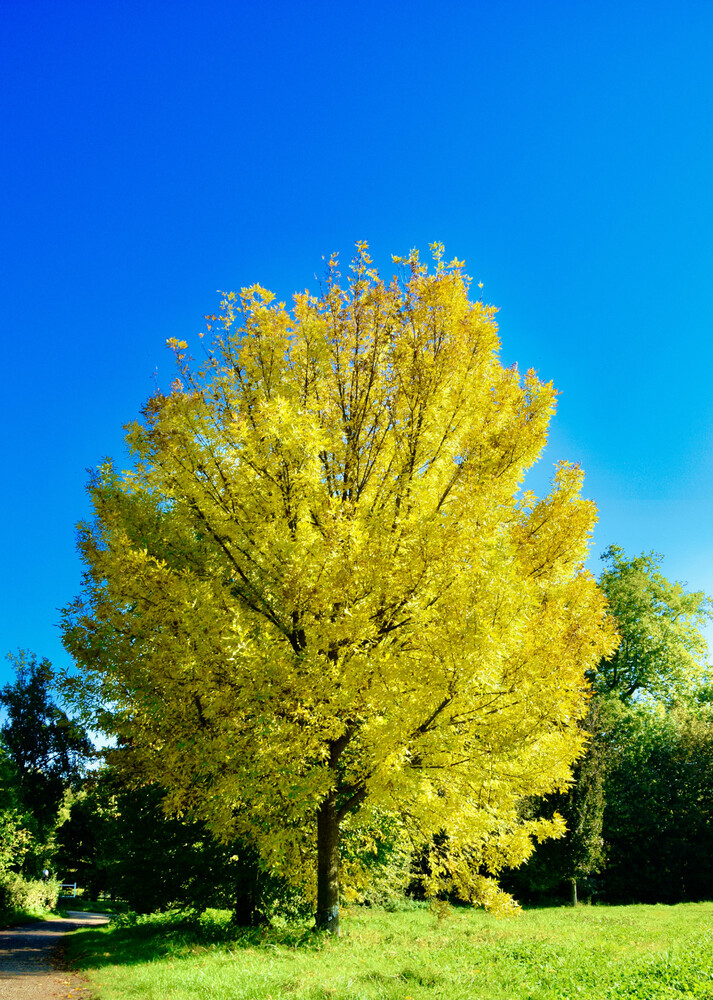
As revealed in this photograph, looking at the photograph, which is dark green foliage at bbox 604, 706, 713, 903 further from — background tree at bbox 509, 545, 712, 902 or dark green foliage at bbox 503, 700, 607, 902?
dark green foliage at bbox 503, 700, 607, 902

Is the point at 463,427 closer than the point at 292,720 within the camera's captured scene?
No

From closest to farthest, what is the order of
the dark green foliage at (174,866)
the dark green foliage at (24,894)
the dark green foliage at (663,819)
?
the dark green foliage at (174,866)
the dark green foliage at (24,894)
the dark green foliage at (663,819)

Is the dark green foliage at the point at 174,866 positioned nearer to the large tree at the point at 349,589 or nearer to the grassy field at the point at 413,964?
the grassy field at the point at 413,964

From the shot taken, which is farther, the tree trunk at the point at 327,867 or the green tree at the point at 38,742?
the green tree at the point at 38,742

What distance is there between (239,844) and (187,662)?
7025mm

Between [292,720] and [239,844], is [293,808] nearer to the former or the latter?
[292,720]

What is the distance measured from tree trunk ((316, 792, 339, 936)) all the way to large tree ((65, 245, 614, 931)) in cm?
3

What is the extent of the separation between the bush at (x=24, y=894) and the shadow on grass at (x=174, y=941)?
7.77m

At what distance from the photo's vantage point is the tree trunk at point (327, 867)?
846cm

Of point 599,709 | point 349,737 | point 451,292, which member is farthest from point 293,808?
point 599,709

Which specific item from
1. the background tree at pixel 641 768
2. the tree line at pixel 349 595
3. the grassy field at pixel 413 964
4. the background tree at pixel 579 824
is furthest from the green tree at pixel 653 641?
the tree line at pixel 349 595

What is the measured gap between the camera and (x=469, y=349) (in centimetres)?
773

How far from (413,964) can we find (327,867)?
5.18 feet

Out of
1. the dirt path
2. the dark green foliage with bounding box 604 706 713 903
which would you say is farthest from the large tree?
the dark green foliage with bounding box 604 706 713 903
